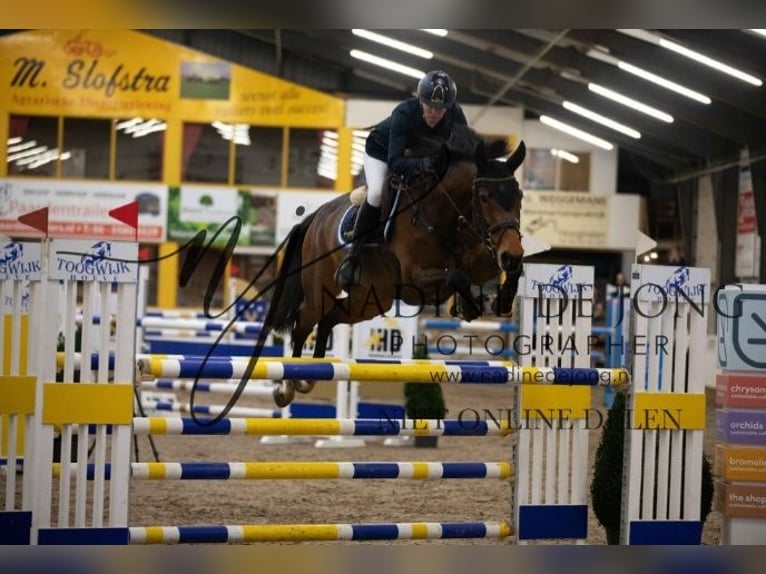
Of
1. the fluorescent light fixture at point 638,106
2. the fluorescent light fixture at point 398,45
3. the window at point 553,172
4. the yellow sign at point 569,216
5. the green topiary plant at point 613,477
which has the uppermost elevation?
the fluorescent light fixture at point 398,45

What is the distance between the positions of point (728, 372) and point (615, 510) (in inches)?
24.1

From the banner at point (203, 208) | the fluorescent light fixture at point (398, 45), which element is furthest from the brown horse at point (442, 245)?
the banner at point (203, 208)

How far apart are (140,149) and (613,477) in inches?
455

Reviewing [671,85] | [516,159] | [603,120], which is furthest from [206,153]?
[516,159]

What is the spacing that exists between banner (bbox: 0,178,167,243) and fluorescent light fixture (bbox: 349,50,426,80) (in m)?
3.55

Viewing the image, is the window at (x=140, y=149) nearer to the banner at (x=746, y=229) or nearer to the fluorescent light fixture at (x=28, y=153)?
the fluorescent light fixture at (x=28, y=153)

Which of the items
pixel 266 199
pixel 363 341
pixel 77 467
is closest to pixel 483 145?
pixel 77 467

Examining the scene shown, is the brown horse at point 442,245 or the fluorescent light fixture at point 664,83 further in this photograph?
the fluorescent light fixture at point 664,83

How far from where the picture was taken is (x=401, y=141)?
13.3ft

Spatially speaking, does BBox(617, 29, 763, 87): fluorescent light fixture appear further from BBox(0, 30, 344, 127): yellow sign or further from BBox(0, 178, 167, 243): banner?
BBox(0, 178, 167, 243): banner

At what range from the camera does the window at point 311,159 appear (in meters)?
14.4

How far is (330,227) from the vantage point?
15.3ft

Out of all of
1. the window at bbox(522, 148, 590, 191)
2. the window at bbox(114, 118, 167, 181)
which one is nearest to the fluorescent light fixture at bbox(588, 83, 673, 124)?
the window at bbox(522, 148, 590, 191)

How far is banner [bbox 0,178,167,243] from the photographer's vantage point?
44.6 ft
